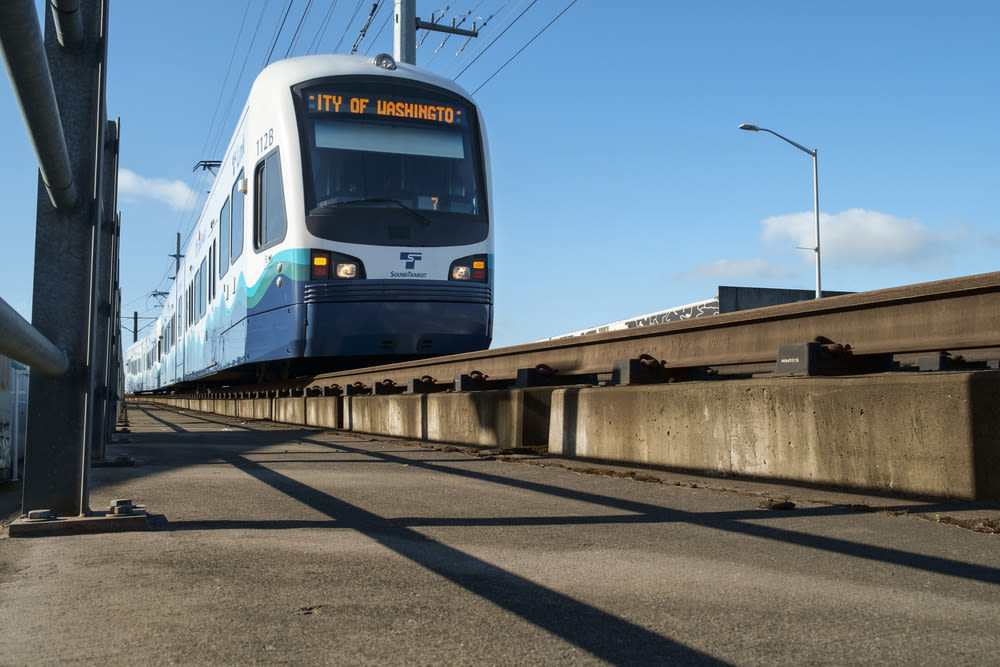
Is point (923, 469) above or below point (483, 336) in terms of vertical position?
below

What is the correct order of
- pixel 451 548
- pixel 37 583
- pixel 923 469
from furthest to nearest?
pixel 923 469 → pixel 451 548 → pixel 37 583

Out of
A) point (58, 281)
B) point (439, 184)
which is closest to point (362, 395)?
point (439, 184)

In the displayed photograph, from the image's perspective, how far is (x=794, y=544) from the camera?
10.2ft

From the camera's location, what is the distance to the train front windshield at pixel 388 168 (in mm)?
10695

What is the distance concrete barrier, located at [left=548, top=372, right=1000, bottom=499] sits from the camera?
12.2 ft

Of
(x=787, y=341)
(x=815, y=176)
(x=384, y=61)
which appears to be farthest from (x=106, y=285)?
(x=815, y=176)

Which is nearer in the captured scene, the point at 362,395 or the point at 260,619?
the point at 260,619

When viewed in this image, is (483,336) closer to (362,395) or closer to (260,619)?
(362,395)

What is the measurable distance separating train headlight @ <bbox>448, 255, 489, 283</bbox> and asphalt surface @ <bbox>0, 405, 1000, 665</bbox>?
662cm

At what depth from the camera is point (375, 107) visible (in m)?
11.1

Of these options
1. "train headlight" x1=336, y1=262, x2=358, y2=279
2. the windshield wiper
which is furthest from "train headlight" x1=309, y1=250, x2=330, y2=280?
the windshield wiper

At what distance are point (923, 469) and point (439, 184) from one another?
8063 mm

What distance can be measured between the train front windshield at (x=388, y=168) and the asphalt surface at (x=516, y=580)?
6440 mm

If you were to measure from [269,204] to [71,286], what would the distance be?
7.92 m
